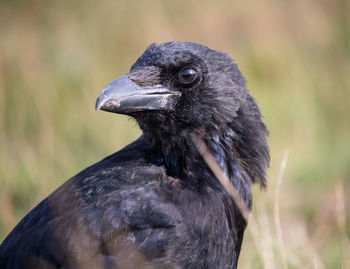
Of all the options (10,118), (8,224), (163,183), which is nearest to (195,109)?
(163,183)

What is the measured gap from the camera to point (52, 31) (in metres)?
7.25

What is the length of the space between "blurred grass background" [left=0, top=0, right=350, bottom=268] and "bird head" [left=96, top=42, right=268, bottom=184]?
78.7 inches

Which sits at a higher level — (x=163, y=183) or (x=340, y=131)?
(x=163, y=183)

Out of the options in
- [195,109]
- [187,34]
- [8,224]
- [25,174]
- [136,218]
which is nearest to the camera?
[136,218]

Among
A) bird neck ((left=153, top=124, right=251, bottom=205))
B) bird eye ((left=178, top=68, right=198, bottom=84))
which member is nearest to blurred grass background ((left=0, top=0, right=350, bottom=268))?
bird neck ((left=153, top=124, right=251, bottom=205))

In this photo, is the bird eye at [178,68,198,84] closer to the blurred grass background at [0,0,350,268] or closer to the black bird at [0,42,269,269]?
the black bird at [0,42,269,269]

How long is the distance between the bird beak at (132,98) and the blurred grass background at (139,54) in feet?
6.66

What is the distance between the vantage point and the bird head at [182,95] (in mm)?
→ 3115

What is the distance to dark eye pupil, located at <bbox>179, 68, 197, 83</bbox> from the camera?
315 centimetres

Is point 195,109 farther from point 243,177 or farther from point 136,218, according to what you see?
point 136,218

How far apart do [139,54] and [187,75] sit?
438 centimetres

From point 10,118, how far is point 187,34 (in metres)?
2.53

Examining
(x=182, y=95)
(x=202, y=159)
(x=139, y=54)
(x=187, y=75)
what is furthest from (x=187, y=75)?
(x=139, y=54)

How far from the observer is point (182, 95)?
3184 millimetres
